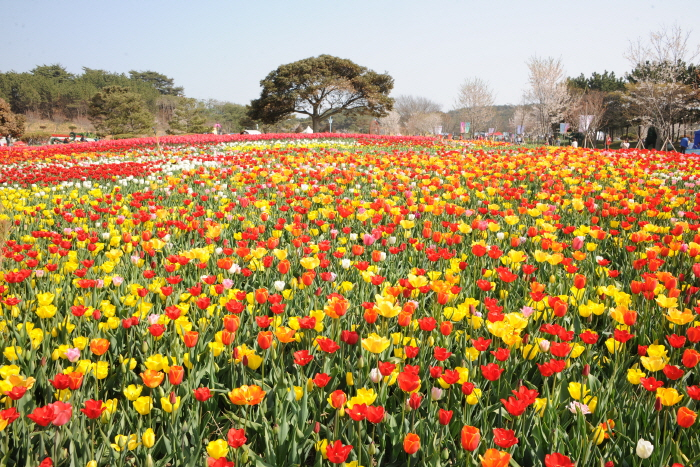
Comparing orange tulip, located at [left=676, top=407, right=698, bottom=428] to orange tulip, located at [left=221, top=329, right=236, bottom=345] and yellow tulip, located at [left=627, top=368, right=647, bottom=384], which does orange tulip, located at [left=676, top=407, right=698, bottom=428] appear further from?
orange tulip, located at [left=221, top=329, right=236, bottom=345]

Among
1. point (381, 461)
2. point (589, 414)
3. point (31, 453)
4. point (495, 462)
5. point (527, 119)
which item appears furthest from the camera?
point (527, 119)

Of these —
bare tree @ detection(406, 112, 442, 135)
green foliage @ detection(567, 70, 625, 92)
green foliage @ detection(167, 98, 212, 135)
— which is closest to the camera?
green foliage @ detection(167, 98, 212, 135)

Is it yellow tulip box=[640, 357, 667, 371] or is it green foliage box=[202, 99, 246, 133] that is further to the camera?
green foliage box=[202, 99, 246, 133]

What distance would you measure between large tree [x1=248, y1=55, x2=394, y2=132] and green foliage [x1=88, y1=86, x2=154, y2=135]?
8851mm

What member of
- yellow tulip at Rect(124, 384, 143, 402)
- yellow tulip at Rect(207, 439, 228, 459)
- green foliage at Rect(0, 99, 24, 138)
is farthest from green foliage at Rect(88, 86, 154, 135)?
yellow tulip at Rect(207, 439, 228, 459)

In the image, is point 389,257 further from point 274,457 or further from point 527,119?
point 527,119

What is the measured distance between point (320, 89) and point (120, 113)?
16.5 metres

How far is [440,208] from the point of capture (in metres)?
4.12

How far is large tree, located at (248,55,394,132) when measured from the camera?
3859 cm

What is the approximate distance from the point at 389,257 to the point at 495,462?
2238 mm

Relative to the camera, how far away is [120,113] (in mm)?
40500

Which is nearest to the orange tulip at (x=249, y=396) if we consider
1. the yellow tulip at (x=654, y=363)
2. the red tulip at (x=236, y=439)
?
the red tulip at (x=236, y=439)

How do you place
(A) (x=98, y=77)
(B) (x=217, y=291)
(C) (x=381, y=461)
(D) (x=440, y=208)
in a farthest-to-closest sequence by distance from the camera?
(A) (x=98, y=77) < (D) (x=440, y=208) < (B) (x=217, y=291) < (C) (x=381, y=461)

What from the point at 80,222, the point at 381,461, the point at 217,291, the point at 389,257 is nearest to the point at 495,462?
the point at 381,461
